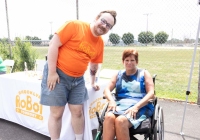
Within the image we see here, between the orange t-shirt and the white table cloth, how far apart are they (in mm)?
538

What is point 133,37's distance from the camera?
4.98 m

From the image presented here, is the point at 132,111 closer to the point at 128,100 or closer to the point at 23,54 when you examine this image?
the point at 128,100

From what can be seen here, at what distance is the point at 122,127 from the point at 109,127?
0.13 m

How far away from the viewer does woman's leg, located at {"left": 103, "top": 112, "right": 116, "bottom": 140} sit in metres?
1.88

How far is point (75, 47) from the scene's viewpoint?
179 cm

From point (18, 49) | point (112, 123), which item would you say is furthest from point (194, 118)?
point (18, 49)

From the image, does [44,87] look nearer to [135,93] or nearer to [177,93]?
[135,93]

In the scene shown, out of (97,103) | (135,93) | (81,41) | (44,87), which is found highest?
(81,41)

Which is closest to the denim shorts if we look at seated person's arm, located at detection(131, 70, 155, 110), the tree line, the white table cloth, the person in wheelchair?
the white table cloth

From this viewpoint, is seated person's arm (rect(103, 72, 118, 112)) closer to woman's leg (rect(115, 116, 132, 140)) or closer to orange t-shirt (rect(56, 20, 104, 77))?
woman's leg (rect(115, 116, 132, 140))

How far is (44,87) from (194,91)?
442 cm

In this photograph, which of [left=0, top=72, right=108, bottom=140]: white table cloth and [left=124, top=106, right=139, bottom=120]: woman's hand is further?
[left=0, top=72, right=108, bottom=140]: white table cloth

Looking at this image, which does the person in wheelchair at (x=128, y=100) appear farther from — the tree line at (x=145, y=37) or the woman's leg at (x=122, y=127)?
the tree line at (x=145, y=37)

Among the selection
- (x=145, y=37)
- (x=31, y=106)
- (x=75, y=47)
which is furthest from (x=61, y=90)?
(x=145, y=37)
